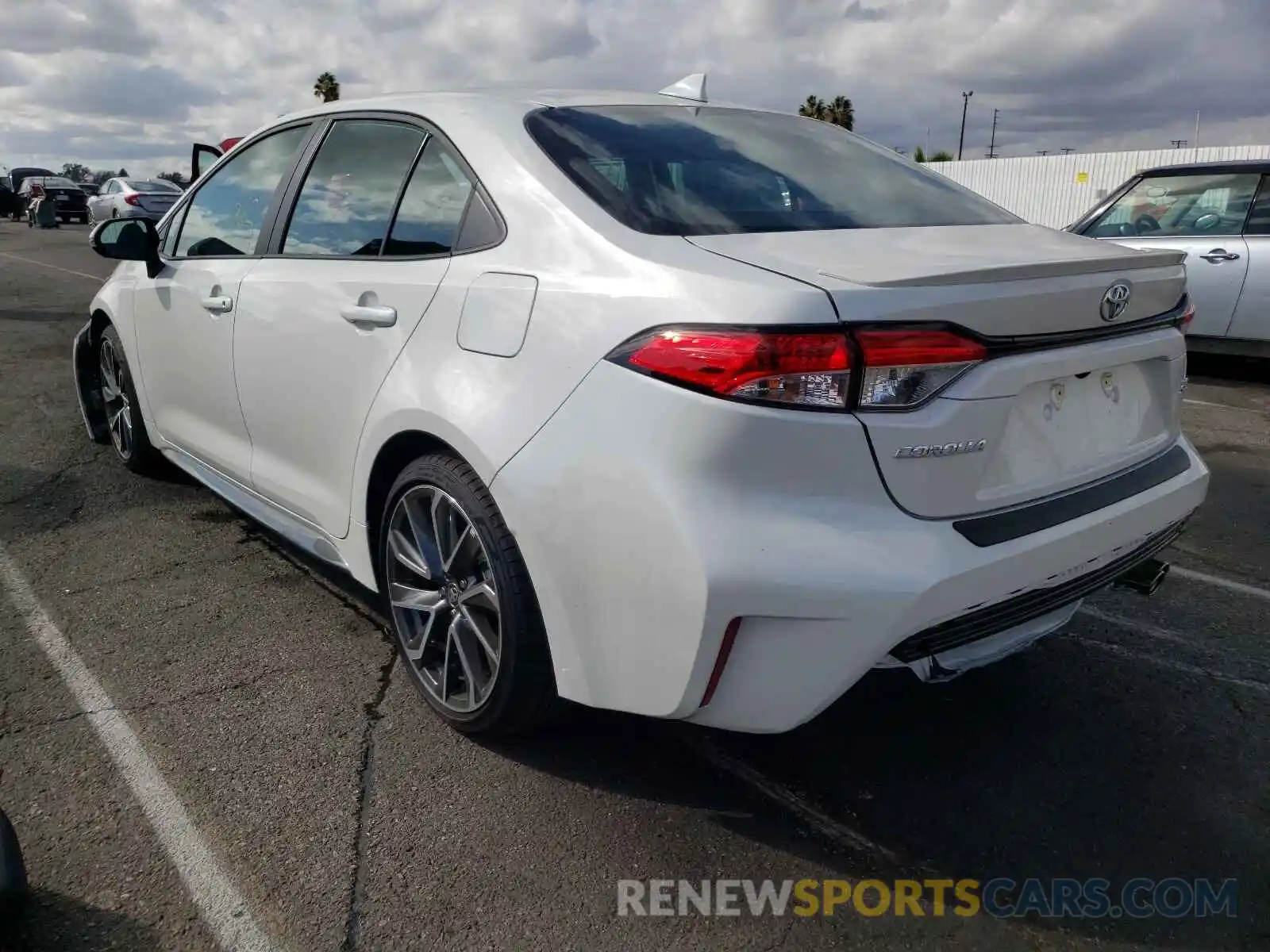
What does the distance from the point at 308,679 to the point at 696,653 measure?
1.56 metres

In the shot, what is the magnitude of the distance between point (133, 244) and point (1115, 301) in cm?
358

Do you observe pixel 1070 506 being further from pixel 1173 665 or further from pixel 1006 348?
pixel 1173 665

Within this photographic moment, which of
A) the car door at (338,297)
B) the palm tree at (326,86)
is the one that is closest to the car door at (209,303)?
the car door at (338,297)


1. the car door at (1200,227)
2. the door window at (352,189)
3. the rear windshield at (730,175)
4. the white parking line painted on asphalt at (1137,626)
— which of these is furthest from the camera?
the car door at (1200,227)

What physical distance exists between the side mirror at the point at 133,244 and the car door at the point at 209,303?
0.06 meters

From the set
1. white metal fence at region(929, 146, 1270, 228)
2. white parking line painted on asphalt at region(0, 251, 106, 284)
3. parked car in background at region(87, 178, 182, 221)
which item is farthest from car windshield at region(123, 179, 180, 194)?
white metal fence at region(929, 146, 1270, 228)

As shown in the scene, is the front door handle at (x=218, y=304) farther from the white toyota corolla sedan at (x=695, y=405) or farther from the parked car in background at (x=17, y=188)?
the parked car in background at (x=17, y=188)

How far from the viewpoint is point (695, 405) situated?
1.99 meters

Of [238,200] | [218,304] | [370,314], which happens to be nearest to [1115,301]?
[370,314]

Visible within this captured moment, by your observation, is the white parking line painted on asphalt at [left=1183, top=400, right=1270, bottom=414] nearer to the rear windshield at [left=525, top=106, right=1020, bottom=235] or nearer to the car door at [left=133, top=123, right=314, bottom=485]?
the rear windshield at [left=525, top=106, right=1020, bottom=235]

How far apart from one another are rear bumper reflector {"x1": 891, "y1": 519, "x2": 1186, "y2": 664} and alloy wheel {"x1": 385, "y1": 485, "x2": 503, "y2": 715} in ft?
3.16

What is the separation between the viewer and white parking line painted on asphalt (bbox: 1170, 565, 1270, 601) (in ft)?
12.4

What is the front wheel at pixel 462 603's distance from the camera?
2.41 m

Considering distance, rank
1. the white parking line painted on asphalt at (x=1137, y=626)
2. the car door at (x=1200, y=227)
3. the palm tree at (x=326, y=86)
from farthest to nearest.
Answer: the palm tree at (x=326, y=86)
the car door at (x=1200, y=227)
the white parking line painted on asphalt at (x=1137, y=626)
